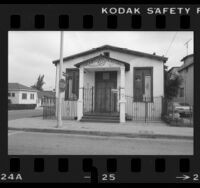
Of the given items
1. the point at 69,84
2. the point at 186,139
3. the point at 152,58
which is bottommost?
the point at 186,139

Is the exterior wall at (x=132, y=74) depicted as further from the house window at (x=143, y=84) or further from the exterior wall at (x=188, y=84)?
the exterior wall at (x=188, y=84)

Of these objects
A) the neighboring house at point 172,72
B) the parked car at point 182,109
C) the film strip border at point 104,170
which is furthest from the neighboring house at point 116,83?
the neighboring house at point 172,72

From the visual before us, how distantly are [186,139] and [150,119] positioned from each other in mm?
6486

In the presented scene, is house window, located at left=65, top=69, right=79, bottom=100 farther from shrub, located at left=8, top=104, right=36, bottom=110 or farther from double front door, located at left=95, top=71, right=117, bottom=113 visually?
shrub, located at left=8, top=104, right=36, bottom=110

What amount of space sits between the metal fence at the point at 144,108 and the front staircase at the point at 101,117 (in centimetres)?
→ 167

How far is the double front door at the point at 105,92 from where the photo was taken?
17.0 m

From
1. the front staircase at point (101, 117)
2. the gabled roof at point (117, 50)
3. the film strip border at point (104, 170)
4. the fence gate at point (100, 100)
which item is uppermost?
the gabled roof at point (117, 50)

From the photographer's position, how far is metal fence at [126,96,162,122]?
16361 millimetres

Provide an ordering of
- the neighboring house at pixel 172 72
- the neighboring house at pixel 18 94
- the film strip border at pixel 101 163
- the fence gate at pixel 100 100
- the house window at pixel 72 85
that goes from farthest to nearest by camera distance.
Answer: the neighboring house at pixel 18 94 < the neighboring house at pixel 172 72 < the house window at pixel 72 85 < the fence gate at pixel 100 100 < the film strip border at pixel 101 163

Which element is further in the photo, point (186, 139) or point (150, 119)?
point (150, 119)
